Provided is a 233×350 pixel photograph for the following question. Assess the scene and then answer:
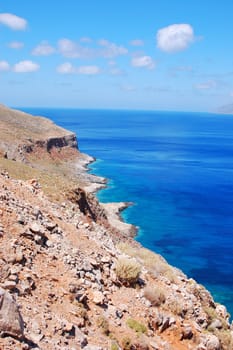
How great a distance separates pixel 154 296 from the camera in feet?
50.2

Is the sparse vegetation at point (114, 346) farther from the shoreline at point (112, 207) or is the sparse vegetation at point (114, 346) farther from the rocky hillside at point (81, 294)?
the shoreline at point (112, 207)

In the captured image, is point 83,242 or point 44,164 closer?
point 83,242

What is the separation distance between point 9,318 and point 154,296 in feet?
23.9

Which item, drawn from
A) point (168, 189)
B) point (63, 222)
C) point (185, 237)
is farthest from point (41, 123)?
point (63, 222)

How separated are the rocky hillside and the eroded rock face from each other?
0.07 ft

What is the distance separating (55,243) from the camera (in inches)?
591

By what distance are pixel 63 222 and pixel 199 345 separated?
24.1 ft

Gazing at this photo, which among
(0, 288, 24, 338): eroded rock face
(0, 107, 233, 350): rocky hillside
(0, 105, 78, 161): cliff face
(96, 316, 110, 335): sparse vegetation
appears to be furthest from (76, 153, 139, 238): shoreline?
(0, 288, 24, 338): eroded rock face

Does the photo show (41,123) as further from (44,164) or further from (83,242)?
(83,242)

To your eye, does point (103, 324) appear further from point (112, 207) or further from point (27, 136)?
point (27, 136)

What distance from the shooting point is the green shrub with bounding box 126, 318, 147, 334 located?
13078mm

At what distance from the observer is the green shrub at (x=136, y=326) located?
13.1 metres

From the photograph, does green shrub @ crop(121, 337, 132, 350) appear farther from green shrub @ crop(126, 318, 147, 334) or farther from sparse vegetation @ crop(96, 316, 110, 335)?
green shrub @ crop(126, 318, 147, 334)

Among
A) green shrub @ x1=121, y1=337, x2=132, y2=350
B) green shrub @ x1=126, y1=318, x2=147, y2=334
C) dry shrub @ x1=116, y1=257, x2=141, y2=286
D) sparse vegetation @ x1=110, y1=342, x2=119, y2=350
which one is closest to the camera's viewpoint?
sparse vegetation @ x1=110, y1=342, x2=119, y2=350
